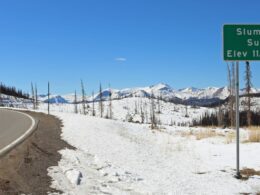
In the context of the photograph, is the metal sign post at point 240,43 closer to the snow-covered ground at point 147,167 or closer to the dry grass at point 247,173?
the dry grass at point 247,173

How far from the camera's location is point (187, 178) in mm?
10508

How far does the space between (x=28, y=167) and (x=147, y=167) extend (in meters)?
3.86

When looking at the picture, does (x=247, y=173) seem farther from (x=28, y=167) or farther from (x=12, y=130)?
(x=12, y=130)

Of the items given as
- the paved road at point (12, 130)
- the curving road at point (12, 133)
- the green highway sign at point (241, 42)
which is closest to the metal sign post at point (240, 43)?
the green highway sign at point (241, 42)

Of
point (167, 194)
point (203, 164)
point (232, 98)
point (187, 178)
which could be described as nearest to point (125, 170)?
point (187, 178)

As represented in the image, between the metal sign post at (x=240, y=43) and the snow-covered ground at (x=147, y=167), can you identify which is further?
the metal sign post at (x=240, y=43)

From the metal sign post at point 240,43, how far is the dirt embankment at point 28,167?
17.2 ft

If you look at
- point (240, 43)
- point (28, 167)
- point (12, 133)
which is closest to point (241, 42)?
point (240, 43)

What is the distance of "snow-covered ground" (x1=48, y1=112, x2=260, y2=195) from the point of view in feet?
29.7

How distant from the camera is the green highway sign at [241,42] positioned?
36.3 ft

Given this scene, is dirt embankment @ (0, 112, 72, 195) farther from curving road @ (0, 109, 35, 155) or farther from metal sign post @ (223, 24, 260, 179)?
metal sign post @ (223, 24, 260, 179)

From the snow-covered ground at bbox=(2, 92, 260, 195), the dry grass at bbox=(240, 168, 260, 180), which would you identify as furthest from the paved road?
the dry grass at bbox=(240, 168, 260, 180)

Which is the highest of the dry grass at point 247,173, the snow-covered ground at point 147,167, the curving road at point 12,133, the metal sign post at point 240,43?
the metal sign post at point 240,43

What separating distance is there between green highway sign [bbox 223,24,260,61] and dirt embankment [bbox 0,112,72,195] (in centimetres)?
553
